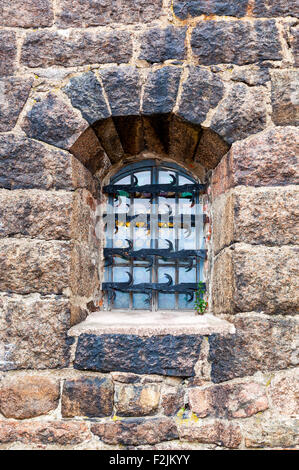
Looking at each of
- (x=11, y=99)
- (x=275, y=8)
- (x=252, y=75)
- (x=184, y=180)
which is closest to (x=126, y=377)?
(x=184, y=180)

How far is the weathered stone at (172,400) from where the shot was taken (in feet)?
5.83

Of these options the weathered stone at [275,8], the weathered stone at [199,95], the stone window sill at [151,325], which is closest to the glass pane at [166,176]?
the weathered stone at [199,95]

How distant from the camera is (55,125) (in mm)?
1933

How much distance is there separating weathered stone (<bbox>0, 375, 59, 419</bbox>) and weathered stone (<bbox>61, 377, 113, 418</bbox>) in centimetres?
7

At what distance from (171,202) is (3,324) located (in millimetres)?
1201

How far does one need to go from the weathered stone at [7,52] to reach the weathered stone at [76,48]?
0.05 meters

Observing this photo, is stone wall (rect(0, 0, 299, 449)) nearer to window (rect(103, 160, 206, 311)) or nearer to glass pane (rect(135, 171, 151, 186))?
window (rect(103, 160, 206, 311))

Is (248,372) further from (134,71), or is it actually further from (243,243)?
(134,71)

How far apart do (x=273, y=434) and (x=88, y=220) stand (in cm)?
142

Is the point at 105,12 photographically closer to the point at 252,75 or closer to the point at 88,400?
the point at 252,75

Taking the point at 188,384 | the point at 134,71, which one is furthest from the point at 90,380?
the point at 134,71

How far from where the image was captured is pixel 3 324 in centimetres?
181

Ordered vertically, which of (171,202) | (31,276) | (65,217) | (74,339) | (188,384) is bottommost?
(188,384)

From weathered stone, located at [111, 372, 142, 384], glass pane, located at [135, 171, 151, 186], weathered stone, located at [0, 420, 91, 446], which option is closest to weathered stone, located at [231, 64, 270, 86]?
glass pane, located at [135, 171, 151, 186]
